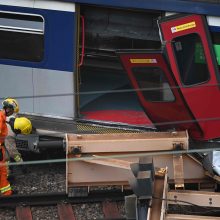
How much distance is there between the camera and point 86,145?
7324 mm

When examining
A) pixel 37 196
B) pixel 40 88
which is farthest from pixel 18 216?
pixel 40 88

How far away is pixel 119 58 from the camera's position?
26.2 ft

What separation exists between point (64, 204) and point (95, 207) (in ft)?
1.36

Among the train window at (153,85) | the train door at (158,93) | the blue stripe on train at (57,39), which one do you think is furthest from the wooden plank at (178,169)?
the blue stripe on train at (57,39)

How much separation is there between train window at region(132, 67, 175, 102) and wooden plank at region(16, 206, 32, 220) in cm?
223

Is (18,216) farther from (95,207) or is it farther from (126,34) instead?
(126,34)

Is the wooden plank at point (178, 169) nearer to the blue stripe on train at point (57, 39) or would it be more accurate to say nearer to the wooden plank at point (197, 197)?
the wooden plank at point (197, 197)

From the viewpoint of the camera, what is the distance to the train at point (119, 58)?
7992 millimetres

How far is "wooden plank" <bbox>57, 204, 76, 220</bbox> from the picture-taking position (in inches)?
301

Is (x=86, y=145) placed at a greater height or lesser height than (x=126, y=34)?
lesser

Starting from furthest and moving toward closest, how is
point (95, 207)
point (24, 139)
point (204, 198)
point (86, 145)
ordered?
1. point (24, 139)
2. point (95, 207)
3. point (86, 145)
4. point (204, 198)

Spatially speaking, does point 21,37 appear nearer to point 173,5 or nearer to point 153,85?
point 153,85

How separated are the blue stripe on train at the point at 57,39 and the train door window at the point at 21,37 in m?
0.08

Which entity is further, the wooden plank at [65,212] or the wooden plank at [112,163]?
the wooden plank at [65,212]
